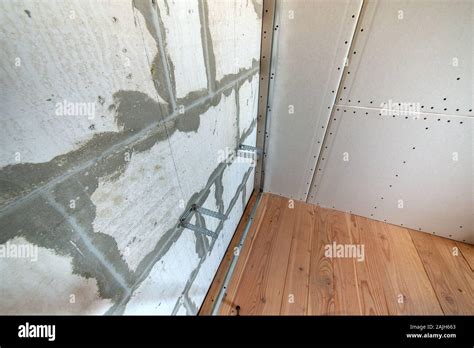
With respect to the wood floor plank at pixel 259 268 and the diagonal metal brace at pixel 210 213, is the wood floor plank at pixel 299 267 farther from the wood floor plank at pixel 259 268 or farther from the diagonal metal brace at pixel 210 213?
the diagonal metal brace at pixel 210 213

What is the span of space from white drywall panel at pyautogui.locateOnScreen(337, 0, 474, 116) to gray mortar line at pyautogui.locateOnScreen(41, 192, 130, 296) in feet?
4.65

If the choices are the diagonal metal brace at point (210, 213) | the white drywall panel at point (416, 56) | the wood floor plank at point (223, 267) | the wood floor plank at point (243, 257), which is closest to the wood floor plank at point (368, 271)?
the wood floor plank at point (243, 257)

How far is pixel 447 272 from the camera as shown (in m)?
1.34

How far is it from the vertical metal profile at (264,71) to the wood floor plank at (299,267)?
1.81ft

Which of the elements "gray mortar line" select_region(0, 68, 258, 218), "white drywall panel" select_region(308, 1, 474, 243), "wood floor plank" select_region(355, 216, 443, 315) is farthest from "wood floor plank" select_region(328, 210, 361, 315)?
"gray mortar line" select_region(0, 68, 258, 218)

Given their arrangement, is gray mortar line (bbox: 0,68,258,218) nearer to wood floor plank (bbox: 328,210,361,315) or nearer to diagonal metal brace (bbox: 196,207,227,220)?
diagonal metal brace (bbox: 196,207,227,220)

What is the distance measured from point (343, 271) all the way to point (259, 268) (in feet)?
1.83

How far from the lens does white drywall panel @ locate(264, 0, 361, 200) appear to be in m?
1.08

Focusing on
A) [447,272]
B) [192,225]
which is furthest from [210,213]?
[447,272]

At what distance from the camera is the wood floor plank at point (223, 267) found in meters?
1.11

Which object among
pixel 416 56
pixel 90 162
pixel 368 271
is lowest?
pixel 368 271

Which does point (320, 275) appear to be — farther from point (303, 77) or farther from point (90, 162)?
point (90, 162)

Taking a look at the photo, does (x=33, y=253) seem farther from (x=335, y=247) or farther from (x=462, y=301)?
(x=462, y=301)
